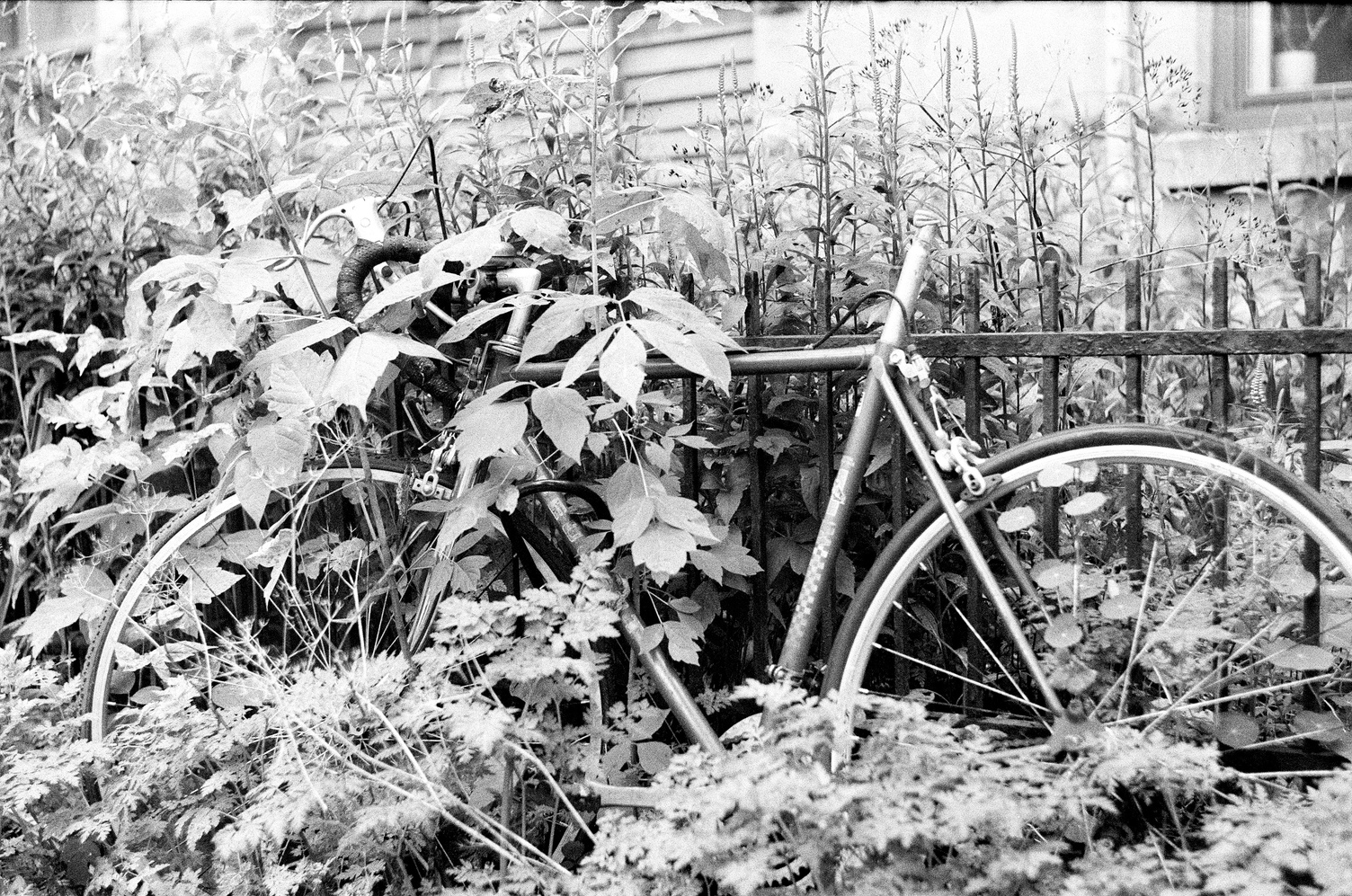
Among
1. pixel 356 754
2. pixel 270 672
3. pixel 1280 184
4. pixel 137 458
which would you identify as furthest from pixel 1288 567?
pixel 1280 184

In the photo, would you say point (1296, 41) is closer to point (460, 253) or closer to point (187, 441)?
point (460, 253)

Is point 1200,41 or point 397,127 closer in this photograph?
point 397,127

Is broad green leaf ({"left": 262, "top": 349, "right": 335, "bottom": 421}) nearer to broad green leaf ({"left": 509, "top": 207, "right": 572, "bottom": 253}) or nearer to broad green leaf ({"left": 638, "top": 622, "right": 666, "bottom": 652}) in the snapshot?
broad green leaf ({"left": 509, "top": 207, "right": 572, "bottom": 253})

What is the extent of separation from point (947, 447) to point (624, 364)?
0.61m

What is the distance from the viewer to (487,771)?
222 cm

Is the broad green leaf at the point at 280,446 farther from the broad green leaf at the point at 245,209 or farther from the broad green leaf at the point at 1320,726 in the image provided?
the broad green leaf at the point at 1320,726

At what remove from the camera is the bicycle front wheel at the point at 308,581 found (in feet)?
7.74

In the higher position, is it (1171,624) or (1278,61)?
(1278,61)

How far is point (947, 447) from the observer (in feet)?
6.72

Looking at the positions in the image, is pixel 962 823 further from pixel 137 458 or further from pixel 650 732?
pixel 137 458

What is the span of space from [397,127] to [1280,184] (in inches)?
153

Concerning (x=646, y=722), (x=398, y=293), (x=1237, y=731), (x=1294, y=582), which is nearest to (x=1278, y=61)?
(x=1294, y=582)

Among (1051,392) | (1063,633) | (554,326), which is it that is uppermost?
(554,326)

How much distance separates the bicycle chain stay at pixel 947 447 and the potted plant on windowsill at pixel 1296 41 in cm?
401
